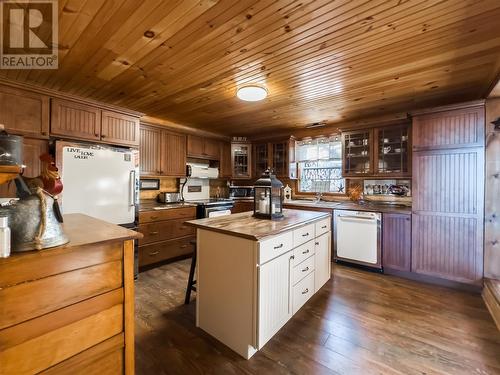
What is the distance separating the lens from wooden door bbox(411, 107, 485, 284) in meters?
2.79

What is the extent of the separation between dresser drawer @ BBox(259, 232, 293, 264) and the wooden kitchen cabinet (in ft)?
8.98

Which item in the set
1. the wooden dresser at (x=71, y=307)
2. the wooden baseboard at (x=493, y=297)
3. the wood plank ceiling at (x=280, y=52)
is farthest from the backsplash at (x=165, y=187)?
the wooden baseboard at (x=493, y=297)

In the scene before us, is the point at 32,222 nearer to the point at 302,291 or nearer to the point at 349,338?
the point at 302,291

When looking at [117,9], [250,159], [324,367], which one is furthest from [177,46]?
[250,159]

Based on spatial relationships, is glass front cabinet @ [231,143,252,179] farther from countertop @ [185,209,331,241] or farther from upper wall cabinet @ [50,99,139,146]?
countertop @ [185,209,331,241]

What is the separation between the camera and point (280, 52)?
1974mm

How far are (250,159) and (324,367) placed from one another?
4.17 metres

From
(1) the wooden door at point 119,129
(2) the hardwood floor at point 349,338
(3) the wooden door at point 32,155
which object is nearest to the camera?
(2) the hardwood floor at point 349,338

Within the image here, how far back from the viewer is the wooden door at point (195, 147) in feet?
14.8

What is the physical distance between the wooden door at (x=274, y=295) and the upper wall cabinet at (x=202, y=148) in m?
3.16

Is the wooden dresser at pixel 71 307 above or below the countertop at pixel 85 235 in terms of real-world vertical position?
below

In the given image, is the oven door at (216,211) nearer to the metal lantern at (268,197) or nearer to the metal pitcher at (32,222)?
the metal lantern at (268,197)

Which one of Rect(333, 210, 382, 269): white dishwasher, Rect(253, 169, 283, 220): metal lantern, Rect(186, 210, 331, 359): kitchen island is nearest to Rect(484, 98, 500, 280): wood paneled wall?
Rect(333, 210, 382, 269): white dishwasher

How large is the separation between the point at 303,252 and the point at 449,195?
213cm
